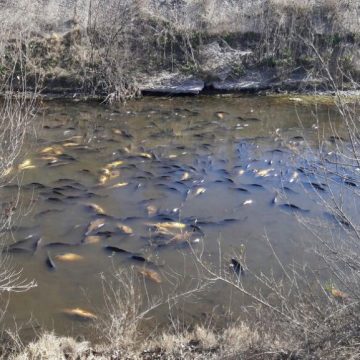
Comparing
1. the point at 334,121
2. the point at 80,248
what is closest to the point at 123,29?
the point at 334,121

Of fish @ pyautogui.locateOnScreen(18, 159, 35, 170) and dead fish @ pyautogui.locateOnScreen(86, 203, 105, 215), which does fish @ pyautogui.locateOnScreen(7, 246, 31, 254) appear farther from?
fish @ pyautogui.locateOnScreen(18, 159, 35, 170)

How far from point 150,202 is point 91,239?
1813 mm

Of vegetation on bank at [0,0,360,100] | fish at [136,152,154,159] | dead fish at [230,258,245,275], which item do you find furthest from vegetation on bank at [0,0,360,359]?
dead fish at [230,258,245,275]

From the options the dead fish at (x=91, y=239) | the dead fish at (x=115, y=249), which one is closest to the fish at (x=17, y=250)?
the dead fish at (x=91, y=239)

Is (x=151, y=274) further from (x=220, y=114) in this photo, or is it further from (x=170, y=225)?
(x=220, y=114)

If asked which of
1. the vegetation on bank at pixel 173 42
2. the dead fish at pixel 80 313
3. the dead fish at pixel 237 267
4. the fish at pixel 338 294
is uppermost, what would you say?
the vegetation on bank at pixel 173 42

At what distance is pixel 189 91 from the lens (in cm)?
Result: 1986

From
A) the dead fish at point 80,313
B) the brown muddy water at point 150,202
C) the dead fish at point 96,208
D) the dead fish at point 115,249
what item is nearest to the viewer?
the dead fish at point 80,313

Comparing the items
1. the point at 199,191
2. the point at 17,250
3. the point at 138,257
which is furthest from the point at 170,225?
the point at 17,250

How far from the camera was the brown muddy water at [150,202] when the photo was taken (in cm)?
798

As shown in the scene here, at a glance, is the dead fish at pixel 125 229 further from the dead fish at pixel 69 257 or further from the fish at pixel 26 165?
the fish at pixel 26 165

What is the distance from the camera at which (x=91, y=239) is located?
9164mm

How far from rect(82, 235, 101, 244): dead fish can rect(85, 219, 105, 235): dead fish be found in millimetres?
162

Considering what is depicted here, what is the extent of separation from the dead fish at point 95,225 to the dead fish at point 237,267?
261cm
